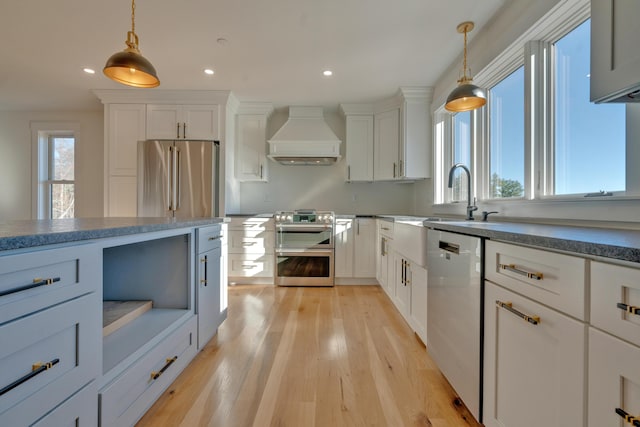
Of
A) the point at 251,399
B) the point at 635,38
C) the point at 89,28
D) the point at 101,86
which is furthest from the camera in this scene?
the point at 101,86

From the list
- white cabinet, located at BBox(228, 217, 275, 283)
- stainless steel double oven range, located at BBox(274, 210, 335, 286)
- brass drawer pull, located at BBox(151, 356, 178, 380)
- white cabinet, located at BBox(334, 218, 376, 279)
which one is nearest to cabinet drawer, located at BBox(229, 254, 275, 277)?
white cabinet, located at BBox(228, 217, 275, 283)

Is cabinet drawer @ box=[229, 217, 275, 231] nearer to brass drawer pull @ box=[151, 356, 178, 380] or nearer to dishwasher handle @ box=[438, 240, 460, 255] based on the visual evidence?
brass drawer pull @ box=[151, 356, 178, 380]

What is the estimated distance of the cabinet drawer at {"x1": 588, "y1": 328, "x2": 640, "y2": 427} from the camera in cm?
59

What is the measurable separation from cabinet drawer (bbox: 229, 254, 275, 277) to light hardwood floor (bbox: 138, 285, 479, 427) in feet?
3.51

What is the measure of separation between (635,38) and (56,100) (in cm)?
580

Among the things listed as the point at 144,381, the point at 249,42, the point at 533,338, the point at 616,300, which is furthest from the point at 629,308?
the point at 249,42

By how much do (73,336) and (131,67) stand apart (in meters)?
1.52

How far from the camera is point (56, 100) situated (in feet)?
12.8

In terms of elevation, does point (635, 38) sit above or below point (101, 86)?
below

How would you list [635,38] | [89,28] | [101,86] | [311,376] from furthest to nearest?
1. [101,86]
2. [89,28]
3. [311,376]
4. [635,38]

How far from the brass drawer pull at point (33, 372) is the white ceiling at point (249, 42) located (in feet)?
7.69

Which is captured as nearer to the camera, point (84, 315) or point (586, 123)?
point (84, 315)

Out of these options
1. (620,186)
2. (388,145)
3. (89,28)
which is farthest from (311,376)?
(89,28)

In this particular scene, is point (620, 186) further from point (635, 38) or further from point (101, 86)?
point (101, 86)
